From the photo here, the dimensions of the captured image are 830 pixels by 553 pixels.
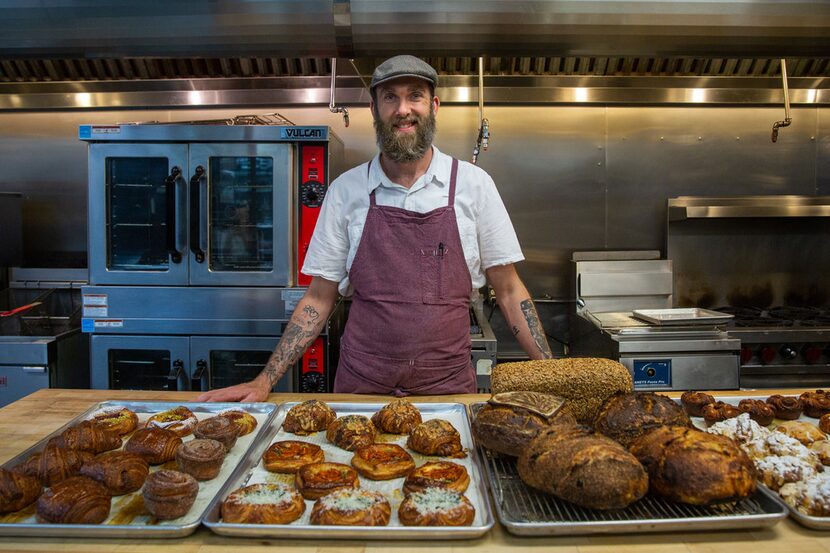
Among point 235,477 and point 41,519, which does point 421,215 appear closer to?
point 235,477

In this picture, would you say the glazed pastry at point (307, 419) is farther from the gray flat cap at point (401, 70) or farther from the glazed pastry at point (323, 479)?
the gray flat cap at point (401, 70)

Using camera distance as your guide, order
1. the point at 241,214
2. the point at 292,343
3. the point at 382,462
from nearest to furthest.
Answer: the point at 382,462 < the point at 292,343 < the point at 241,214

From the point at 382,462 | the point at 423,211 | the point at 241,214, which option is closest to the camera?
the point at 382,462

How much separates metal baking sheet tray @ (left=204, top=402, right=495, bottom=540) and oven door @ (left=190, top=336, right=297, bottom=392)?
6.10ft

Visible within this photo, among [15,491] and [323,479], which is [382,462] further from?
[15,491]

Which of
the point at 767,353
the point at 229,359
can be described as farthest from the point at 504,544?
the point at 767,353

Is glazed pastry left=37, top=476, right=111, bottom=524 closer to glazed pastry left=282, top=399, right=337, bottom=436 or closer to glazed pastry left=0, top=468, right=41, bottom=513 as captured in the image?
glazed pastry left=0, top=468, right=41, bottom=513

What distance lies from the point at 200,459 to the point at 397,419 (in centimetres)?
54

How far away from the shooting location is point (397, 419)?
1.67m

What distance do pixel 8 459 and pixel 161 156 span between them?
101 inches

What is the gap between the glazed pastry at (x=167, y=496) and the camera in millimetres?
1177

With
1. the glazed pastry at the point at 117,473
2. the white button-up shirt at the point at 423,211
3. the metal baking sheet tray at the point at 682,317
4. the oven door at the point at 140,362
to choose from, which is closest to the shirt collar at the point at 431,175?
the white button-up shirt at the point at 423,211

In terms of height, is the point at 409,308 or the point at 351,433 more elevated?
the point at 409,308

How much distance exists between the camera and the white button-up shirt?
2488mm
